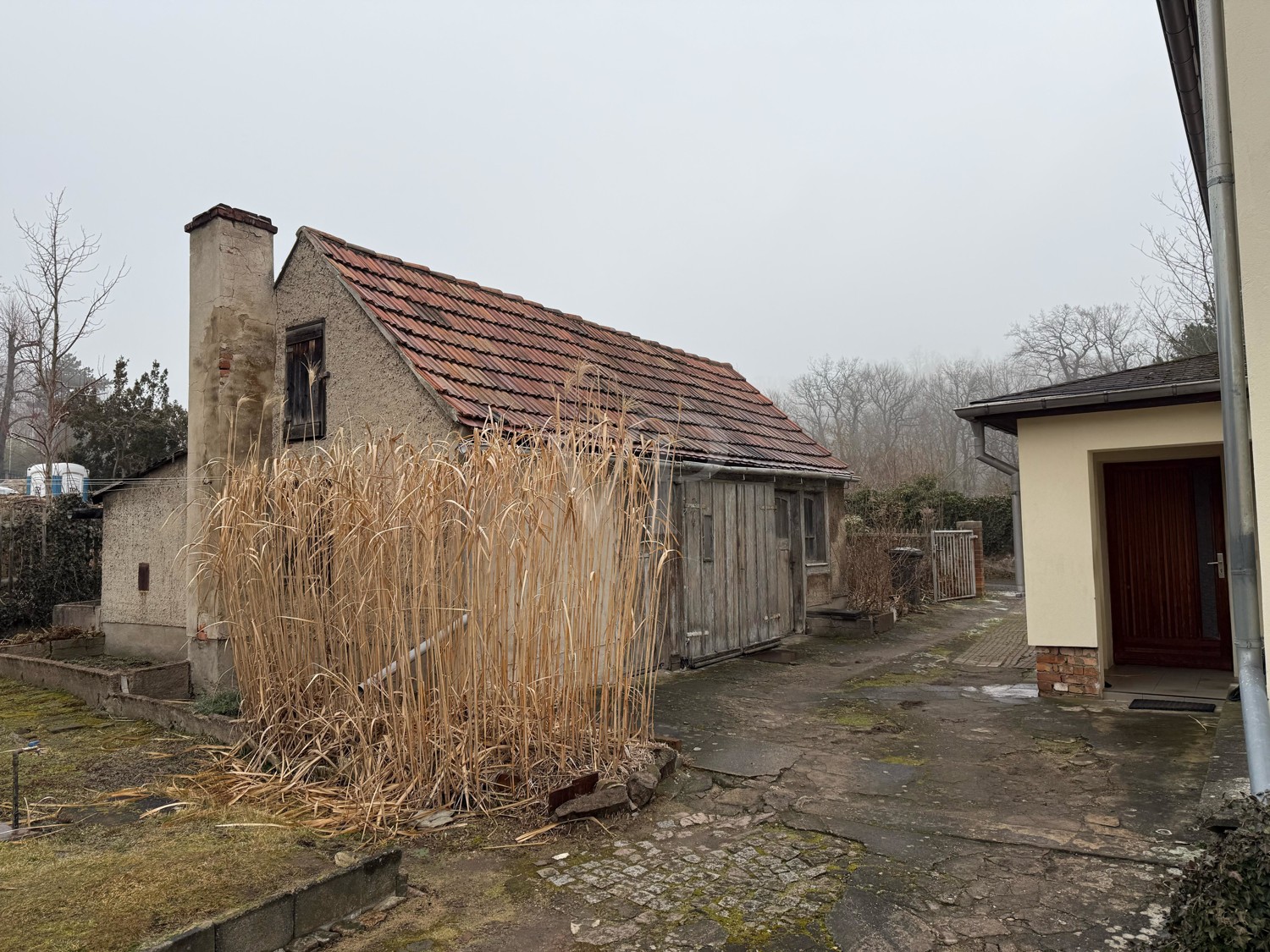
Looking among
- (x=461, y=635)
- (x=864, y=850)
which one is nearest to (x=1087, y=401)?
(x=864, y=850)

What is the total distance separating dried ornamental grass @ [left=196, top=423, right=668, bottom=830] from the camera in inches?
170

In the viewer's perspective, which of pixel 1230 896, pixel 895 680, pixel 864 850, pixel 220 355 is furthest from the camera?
pixel 895 680

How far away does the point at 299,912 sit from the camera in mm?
2938

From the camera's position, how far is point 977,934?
9.67 ft

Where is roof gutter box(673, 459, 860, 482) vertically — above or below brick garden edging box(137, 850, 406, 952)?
above

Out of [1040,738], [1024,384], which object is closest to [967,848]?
[1040,738]

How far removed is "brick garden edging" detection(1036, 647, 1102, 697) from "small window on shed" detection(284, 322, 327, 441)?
24.3ft

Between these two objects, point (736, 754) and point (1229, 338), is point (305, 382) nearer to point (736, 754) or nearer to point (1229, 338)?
point (736, 754)

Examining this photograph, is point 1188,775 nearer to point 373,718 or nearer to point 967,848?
point 967,848

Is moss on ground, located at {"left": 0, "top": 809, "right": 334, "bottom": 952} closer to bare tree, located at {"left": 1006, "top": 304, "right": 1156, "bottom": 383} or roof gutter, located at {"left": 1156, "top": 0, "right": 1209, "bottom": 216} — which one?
roof gutter, located at {"left": 1156, "top": 0, "right": 1209, "bottom": 216}

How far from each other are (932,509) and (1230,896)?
16772 mm

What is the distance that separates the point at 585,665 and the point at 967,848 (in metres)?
2.14

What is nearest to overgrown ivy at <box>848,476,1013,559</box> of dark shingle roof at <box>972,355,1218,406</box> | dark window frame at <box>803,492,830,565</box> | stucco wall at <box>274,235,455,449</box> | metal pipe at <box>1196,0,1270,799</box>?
dark window frame at <box>803,492,830,565</box>


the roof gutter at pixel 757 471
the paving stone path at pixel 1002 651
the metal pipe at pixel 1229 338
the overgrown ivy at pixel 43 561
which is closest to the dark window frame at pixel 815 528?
the roof gutter at pixel 757 471
